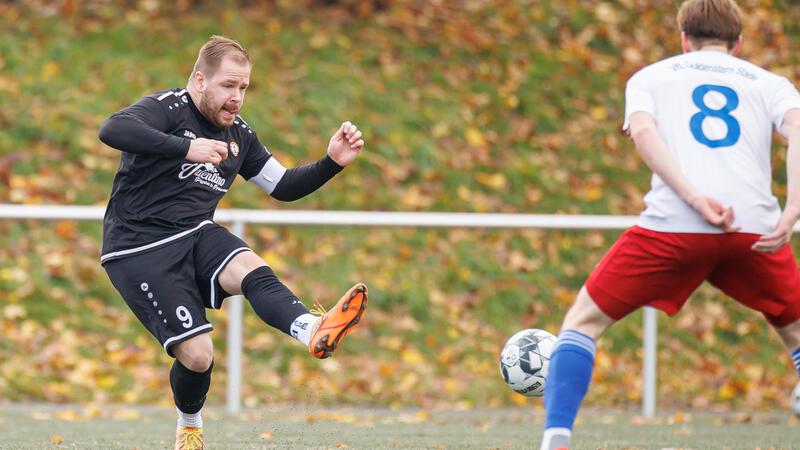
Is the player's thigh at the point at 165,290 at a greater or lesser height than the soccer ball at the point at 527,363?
greater

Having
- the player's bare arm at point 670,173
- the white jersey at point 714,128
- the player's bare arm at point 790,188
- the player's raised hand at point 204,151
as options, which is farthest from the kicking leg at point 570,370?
the player's raised hand at point 204,151

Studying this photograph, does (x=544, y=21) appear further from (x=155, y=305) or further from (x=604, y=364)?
(x=155, y=305)

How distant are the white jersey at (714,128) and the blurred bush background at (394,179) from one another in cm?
437

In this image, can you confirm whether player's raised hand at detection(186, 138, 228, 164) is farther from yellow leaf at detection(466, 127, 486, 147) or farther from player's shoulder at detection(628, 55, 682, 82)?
yellow leaf at detection(466, 127, 486, 147)

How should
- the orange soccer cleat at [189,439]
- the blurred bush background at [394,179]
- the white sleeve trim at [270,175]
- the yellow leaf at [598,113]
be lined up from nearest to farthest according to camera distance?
the orange soccer cleat at [189,439] → the white sleeve trim at [270,175] → the blurred bush background at [394,179] → the yellow leaf at [598,113]

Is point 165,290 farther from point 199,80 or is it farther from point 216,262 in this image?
point 199,80

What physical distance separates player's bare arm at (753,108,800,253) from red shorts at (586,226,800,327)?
7 cm

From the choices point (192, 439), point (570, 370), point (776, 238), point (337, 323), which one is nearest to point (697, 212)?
point (776, 238)

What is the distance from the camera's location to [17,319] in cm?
901

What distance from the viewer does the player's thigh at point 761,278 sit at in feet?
14.1

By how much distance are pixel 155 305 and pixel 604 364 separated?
184 inches

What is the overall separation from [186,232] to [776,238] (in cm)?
252

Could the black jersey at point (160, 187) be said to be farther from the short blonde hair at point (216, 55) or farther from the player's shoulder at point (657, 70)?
the player's shoulder at point (657, 70)

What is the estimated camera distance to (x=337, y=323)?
4977 mm
